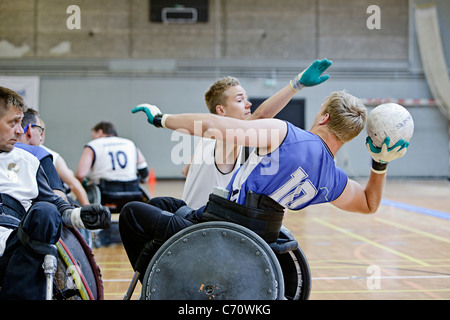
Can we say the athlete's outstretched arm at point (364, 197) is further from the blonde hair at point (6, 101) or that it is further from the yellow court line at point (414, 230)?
the yellow court line at point (414, 230)

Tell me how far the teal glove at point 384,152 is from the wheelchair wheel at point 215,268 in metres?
0.80

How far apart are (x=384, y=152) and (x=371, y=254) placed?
10.6 feet

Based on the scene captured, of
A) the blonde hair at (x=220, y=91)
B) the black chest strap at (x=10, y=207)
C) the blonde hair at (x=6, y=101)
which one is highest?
the blonde hair at (x=220, y=91)

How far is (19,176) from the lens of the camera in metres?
2.73

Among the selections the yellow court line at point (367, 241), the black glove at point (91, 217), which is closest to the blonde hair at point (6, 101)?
the black glove at point (91, 217)

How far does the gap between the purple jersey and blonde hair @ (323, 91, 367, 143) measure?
0.35ft

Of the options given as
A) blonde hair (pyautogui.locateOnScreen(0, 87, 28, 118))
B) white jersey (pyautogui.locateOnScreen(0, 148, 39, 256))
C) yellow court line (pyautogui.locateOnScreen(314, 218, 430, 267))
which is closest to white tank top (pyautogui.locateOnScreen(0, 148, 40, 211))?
white jersey (pyautogui.locateOnScreen(0, 148, 39, 256))

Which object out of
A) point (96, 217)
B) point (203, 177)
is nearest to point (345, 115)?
point (203, 177)

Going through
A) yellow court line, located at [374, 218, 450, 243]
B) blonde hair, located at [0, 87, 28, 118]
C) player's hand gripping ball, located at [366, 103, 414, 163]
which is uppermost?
blonde hair, located at [0, 87, 28, 118]

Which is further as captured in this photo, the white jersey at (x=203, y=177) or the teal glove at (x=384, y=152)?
the white jersey at (x=203, y=177)

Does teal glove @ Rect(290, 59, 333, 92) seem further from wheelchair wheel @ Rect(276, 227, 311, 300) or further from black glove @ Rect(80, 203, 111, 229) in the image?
black glove @ Rect(80, 203, 111, 229)

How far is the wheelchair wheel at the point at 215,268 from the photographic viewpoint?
2.12 metres

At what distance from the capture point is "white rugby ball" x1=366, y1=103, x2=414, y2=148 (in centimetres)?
241

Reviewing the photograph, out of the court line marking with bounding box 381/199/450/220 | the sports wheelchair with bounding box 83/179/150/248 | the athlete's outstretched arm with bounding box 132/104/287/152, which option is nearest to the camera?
the athlete's outstretched arm with bounding box 132/104/287/152
